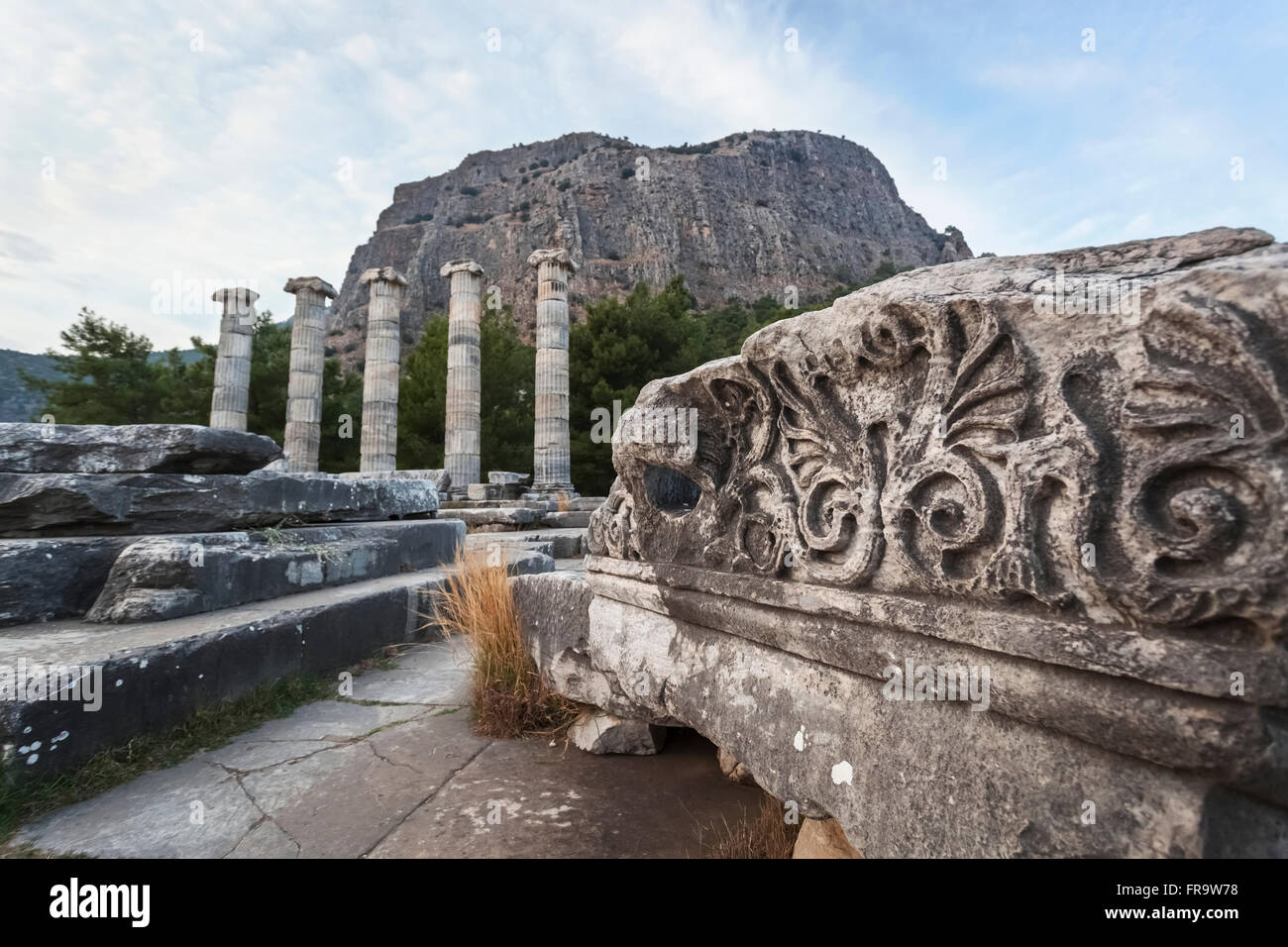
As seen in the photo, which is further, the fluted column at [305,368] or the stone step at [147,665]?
the fluted column at [305,368]

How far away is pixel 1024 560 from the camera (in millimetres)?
970

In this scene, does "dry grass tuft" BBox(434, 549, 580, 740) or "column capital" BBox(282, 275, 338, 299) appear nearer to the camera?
"dry grass tuft" BBox(434, 549, 580, 740)

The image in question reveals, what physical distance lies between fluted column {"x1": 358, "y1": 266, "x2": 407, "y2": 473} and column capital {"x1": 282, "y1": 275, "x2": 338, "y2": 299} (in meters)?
1.10

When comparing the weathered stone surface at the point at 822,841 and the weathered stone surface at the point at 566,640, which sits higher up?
the weathered stone surface at the point at 566,640

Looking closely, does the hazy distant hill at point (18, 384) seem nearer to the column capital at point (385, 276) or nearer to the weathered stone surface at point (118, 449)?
the column capital at point (385, 276)

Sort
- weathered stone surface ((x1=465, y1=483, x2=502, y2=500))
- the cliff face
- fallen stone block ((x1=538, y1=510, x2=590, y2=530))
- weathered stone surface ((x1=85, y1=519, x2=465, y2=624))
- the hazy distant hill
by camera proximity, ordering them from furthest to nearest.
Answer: the cliff face, the hazy distant hill, weathered stone surface ((x1=465, y1=483, x2=502, y2=500)), fallen stone block ((x1=538, y1=510, x2=590, y2=530)), weathered stone surface ((x1=85, y1=519, x2=465, y2=624))

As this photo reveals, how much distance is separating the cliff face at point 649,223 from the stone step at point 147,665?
171 ft

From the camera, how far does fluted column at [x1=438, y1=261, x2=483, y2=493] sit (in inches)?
580

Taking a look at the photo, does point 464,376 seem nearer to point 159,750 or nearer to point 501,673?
point 501,673

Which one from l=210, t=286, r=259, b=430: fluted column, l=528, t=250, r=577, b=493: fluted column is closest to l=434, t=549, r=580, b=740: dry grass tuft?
l=528, t=250, r=577, b=493: fluted column

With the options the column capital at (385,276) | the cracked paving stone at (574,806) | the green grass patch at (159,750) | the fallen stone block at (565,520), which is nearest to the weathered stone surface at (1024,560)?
the cracked paving stone at (574,806)

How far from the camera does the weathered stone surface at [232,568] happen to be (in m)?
2.64

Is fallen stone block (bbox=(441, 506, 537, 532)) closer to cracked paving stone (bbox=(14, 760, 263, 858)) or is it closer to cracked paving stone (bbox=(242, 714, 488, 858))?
cracked paving stone (bbox=(242, 714, 488, 858))

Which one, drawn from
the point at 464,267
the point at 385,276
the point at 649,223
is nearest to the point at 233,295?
the point at 385,276
